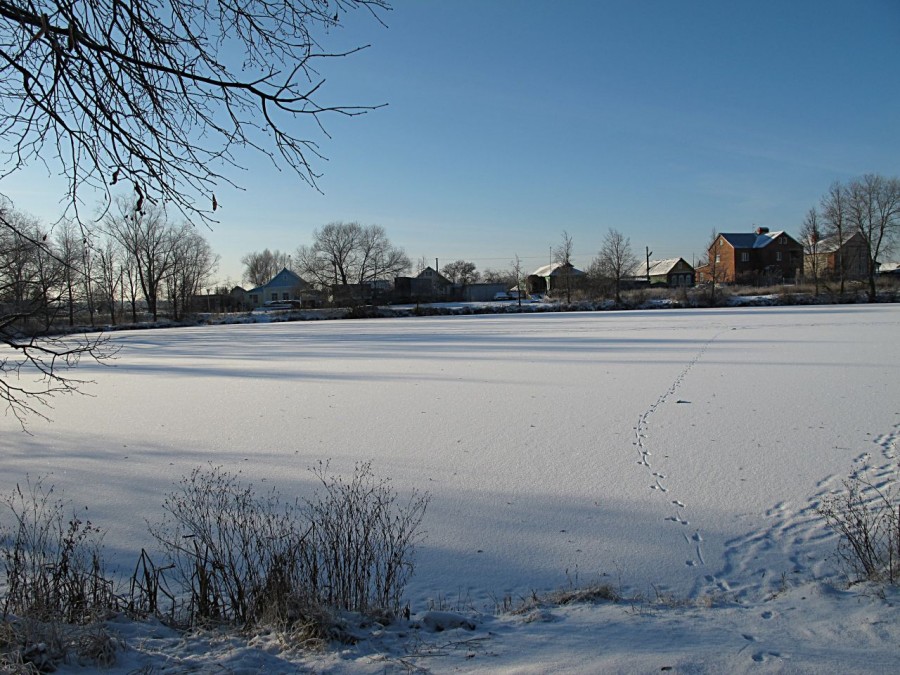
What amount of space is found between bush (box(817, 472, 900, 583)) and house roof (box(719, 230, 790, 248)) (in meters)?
68.3

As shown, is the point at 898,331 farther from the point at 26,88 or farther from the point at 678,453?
the point at 26,88

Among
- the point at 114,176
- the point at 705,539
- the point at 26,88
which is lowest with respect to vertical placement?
the point at 705,539

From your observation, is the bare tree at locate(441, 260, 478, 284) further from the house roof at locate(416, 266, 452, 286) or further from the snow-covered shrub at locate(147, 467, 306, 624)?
the snow-covered shrub at locate(147, 467, 306, 624)

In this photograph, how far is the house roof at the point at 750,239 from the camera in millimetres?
66188

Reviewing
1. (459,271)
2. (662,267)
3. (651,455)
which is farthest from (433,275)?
(651,455)

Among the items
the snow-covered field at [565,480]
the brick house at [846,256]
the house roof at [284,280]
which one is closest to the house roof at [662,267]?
the brick house at [846,256]

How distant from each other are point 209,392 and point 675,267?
7527 centimetres

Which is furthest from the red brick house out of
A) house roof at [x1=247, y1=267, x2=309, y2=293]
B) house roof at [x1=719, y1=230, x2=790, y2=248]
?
house roof at [x1=247, y1=267, x2=309, y2=293]

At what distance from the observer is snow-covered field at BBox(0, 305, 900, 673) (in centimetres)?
271

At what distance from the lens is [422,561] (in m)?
4.39

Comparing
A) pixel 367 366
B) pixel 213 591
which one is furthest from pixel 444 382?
pixel 213 591

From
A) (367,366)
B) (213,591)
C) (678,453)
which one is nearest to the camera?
(213,591)

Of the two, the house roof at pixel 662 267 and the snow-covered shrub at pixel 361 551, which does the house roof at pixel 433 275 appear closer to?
the house roof at pixel 662 267

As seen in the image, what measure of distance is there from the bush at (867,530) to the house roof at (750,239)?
68.3 metres
